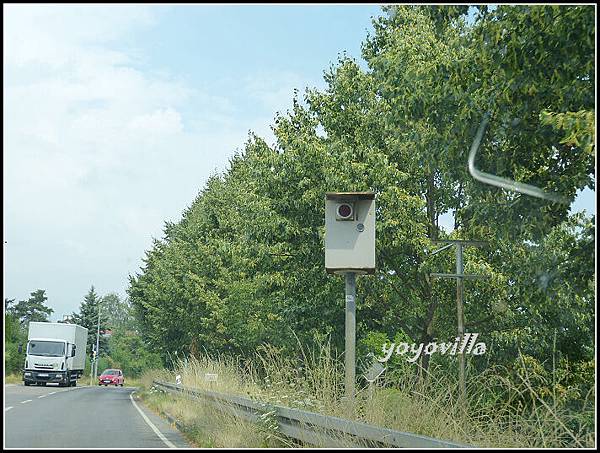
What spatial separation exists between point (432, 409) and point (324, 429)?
5.03ft

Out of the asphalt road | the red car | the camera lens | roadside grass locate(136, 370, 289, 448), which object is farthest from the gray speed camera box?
the red car

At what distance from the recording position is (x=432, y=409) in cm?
956

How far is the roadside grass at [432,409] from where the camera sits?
827 cm

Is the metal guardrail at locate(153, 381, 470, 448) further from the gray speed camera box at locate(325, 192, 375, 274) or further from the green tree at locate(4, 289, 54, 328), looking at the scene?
the green tree at locate(4, 289, 54, 328)

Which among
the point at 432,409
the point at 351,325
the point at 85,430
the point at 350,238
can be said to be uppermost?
the point at 350,238

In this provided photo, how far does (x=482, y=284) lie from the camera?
21.1m

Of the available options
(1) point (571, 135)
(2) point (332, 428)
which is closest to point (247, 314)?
(2) point (332, 428)

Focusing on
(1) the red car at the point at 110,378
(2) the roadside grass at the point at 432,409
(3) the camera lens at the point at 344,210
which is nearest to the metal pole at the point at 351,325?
(2) the roadside grass at the point at 432,409

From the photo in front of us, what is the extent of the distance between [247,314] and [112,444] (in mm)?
18244

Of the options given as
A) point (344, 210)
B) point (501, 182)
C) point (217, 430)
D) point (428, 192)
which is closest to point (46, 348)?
point (428, 192)

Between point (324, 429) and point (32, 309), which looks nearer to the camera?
point (324, 429)

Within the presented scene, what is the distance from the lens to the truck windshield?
Answer: 183 ft

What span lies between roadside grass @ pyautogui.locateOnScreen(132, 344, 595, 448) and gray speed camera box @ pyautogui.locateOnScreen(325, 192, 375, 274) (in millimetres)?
1497

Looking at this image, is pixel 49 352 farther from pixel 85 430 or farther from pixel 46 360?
pixel 85 430
